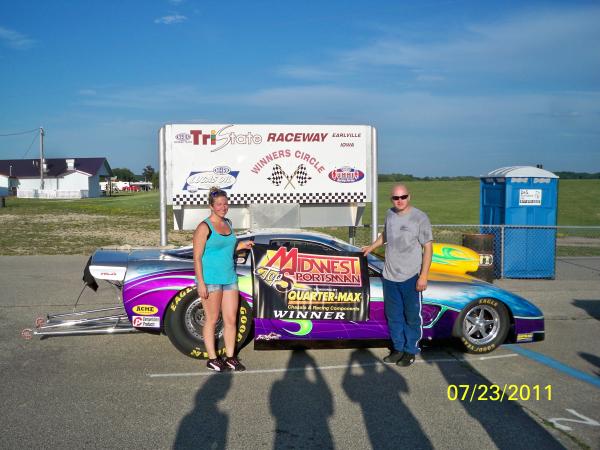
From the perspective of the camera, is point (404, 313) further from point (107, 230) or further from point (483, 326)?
point (107, 230)

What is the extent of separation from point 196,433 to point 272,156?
5.93 meters

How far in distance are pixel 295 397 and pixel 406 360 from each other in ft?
4.55

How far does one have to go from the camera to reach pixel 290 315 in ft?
19.2

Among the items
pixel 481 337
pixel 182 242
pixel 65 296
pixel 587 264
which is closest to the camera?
pixel 481 337

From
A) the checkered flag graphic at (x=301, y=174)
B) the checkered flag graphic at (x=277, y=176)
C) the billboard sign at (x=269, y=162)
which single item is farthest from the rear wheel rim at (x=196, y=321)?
the checkered flag graphic at (x=301, y=174)

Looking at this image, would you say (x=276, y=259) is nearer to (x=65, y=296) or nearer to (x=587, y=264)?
(x=65, y=296)

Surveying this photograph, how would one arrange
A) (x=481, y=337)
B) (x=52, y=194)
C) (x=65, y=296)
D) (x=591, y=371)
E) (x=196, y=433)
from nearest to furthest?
(x=196, y=433) → (x=591, y=371) → (x=481, y=337) → (x=65, y=296) → (x=52, y=194)

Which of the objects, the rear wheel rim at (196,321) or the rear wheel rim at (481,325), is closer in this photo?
the rear wheel rim at (196,321)

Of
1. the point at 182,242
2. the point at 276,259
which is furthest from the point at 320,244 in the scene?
the point at 182,242

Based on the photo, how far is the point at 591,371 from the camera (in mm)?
5633

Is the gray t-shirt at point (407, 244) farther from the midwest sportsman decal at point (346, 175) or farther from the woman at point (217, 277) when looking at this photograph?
the midwest sportsman decal at point (346, 175)

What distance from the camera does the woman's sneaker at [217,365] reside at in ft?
17.7
